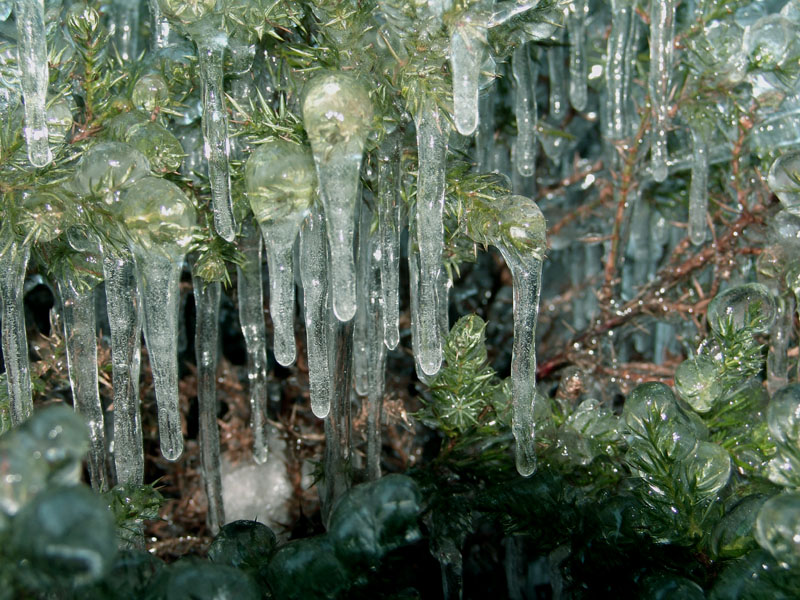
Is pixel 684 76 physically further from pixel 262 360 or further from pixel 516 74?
pixel 262 360

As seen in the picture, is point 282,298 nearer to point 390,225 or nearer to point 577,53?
point 390,225

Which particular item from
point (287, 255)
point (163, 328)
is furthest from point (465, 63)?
point (163, 328)

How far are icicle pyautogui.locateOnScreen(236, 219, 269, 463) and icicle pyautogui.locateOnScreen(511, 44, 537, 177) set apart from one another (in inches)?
15.9

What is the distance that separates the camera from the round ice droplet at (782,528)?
0.55 m

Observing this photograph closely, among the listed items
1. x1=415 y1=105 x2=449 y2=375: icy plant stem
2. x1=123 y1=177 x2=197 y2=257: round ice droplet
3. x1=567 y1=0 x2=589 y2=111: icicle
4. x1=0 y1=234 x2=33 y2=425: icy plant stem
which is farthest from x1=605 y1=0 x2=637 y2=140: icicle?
x1=0 y1=234 x2=33 y2=425: icy plant stem

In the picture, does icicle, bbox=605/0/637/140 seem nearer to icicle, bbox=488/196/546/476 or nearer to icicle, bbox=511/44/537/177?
icicle, bbox=511/44/537/177

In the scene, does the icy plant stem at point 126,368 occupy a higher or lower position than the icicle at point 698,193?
lower

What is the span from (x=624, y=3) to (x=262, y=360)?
2.24ft

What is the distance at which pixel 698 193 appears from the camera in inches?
42.7

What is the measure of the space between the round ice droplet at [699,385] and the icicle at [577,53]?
0.53 metres

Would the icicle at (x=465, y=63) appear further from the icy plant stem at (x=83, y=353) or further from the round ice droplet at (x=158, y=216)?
the icy plant stem at (x=83, y=353)

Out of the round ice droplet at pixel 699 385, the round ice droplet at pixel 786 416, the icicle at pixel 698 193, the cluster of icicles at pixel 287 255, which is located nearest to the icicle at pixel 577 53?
the icicle at pixel 698 193

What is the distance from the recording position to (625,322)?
45.5 inches

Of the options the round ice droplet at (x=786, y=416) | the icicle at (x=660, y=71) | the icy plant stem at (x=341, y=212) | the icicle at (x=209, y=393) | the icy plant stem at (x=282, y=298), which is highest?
the icicle at (x=660, y=71)
